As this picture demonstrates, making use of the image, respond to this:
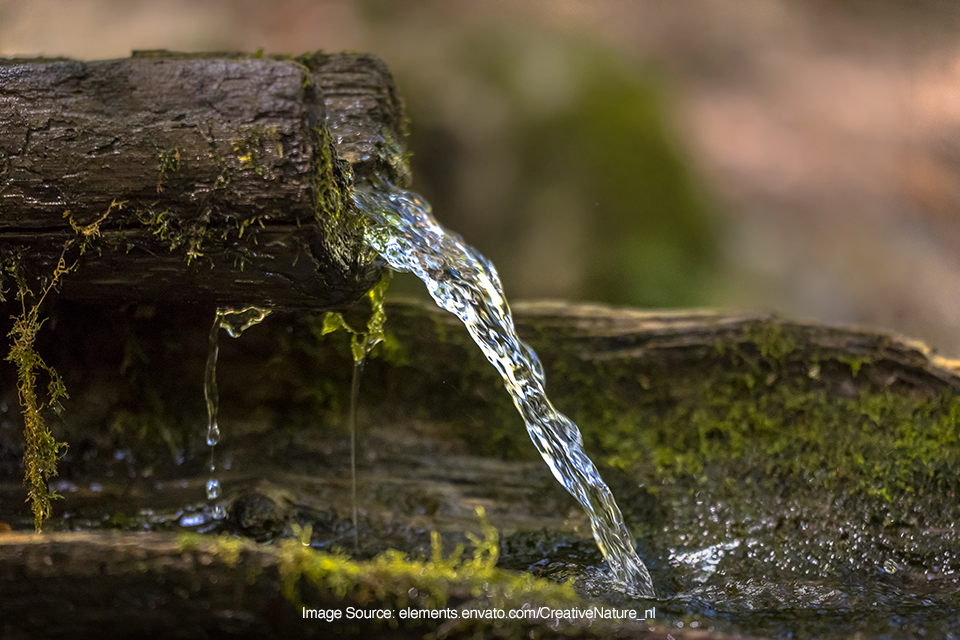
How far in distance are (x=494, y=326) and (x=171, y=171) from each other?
1.06 meters

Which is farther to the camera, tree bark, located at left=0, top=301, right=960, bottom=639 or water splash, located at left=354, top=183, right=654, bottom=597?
tree bark, located at left=0, top=301, right=960, bottom=639

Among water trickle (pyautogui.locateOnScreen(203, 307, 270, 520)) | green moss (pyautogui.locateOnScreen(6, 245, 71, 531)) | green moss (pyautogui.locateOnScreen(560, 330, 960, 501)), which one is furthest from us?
green moss (pyautogui.locateOnScreen(560, 330, 960, 501))

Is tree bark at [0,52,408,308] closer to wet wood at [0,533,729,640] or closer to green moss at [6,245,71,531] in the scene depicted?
green moss at [6,245,71,531]

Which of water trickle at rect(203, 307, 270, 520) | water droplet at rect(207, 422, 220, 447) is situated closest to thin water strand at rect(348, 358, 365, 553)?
water trickle at rect(203, 307, 270, 520)

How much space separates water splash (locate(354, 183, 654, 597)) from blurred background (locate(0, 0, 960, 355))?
2.74m

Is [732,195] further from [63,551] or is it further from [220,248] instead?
[63,551]

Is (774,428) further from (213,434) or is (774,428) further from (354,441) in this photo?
(213,434)

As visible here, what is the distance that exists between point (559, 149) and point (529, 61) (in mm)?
808

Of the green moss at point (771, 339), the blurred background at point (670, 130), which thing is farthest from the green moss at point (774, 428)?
the blurred background at point (670, 130)

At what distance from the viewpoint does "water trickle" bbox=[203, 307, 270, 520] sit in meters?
2.08

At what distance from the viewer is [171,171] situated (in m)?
1.59

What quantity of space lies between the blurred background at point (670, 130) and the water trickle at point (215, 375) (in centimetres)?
278

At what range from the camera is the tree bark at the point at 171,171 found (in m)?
1.58

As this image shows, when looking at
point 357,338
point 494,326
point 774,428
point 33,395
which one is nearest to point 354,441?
point 357,338
